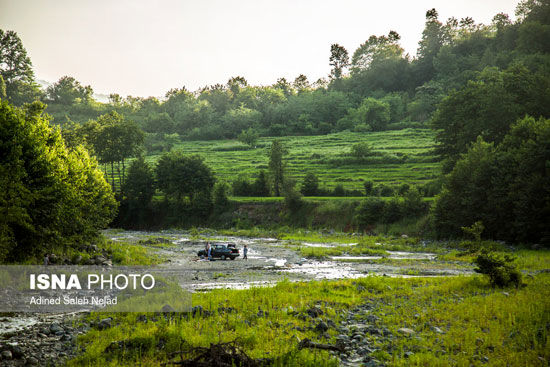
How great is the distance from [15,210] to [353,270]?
22690 mm

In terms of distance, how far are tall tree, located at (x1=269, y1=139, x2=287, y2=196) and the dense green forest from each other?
251 mm

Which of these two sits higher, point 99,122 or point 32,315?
point 99,122

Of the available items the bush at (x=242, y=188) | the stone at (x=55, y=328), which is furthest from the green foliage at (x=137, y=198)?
the stone at (x=55, y=328)

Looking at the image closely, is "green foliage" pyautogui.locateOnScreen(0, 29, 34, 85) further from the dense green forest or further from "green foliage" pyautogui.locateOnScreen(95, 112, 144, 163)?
"green foliage" pyautogui.locateOnScreen(95, 112, 144, 163)

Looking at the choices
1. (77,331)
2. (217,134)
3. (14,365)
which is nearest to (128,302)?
(77,331)

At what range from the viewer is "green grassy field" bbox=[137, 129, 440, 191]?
82.9 meters

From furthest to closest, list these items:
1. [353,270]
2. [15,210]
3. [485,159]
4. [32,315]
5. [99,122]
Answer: [99,122] < [485,159] < [353,270] < [15,210] < [32,315]

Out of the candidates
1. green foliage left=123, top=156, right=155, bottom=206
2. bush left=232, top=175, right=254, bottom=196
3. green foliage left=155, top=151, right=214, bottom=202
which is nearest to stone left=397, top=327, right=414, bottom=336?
green foliage left=155, top=151, right=214, bottom=202

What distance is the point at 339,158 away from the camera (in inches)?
4045

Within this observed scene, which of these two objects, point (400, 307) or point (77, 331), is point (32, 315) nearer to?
point (77, 331)

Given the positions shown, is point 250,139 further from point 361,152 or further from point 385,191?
point 385,191

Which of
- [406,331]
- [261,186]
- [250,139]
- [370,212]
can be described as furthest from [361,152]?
[406,331]

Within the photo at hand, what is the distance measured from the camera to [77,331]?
13172 mm

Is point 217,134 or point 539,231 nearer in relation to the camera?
point 539,231
